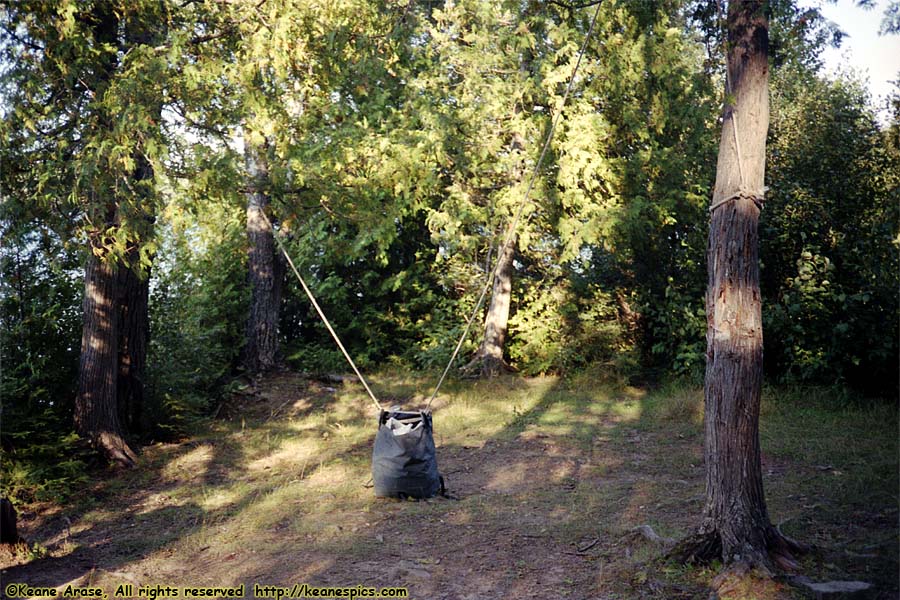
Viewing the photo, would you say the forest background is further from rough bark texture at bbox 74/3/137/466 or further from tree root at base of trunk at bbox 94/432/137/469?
tree root at base of trunk at bbox 94/432/137/469

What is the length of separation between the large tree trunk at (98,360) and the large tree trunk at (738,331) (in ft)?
18.0

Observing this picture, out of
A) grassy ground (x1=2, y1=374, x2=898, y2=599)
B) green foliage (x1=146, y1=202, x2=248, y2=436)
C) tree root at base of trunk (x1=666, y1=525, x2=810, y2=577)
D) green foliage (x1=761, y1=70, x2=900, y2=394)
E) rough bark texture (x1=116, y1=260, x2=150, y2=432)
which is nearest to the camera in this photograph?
tree root at base of trunk (x1=666, y1=525, x2=810, y2=577)

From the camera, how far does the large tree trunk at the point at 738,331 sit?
4.32 metres

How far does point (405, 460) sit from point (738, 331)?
9.80 feet

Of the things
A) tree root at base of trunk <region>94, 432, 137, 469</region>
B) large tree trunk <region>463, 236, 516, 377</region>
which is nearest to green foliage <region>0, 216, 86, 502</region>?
tree root at base of trunk <region>94, 432, 137, 469</region>

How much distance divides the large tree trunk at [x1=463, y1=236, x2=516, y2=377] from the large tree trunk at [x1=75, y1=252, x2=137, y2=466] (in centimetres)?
601

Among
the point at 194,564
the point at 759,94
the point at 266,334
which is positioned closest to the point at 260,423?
the point at 266,334

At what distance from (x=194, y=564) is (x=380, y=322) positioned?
974cm

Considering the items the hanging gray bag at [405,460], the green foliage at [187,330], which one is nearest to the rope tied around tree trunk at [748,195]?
the hanging gray bag at [405,460]

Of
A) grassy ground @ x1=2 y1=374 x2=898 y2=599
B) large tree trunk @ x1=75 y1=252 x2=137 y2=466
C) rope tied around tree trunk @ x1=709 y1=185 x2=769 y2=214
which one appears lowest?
grassy ground @ x1=2 y1=374 x2=898 y2=599

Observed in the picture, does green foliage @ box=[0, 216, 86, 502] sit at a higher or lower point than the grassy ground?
higher

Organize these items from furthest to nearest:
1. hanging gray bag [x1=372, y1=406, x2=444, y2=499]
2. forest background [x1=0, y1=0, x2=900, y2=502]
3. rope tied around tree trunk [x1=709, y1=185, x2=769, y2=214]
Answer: forest background [x1=0, y1=0, x2=900, y2=502] → hanging gray bag [x1=372, y1=406, x2=444, y2=499] → rope tied around tree trunk [x1=709, y1=185, x2=769, y2=214]

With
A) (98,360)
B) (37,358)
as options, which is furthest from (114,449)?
(37,358)

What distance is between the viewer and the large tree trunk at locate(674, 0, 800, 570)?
4316 mm
